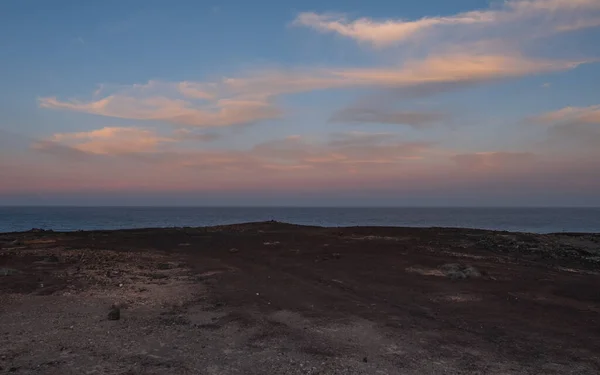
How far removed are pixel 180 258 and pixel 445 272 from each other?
1352cm

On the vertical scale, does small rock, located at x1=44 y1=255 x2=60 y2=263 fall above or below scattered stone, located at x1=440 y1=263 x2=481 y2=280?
below

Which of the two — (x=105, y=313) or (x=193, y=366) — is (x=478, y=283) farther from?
(x=105, y=313)

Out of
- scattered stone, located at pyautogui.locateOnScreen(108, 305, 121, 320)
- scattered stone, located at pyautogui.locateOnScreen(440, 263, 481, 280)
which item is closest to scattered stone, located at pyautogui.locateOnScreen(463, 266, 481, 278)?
scattered stone, located at pyautogui.locateOnScreen(440, 263, 481, 280)

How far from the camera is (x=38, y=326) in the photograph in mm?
10297

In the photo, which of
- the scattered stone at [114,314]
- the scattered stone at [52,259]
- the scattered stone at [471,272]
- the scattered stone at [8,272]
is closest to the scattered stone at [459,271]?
the scattered stone at [471,272]

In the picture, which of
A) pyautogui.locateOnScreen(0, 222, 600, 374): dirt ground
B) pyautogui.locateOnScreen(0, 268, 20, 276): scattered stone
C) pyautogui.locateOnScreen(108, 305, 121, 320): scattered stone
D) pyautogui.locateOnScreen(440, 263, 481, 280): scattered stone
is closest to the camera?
pyautogui.locateOnScreen(0, 222, 600, 374): dirt ground

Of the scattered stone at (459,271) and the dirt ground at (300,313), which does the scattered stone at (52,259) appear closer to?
the dirt ground at (300,313)

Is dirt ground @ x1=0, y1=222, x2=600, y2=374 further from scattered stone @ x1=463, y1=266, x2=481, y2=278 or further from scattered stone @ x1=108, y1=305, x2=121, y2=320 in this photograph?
scattered stone @ x1=108, y1=305, x2=121, y2=320

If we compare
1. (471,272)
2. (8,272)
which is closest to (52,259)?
(8,272)

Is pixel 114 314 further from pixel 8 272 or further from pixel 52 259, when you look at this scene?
pixel 52 259

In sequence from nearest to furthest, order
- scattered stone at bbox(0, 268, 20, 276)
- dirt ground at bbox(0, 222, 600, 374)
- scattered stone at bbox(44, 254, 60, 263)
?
Answer: dirt ground at bbox(0, 222, 600, 374), scattered stone at bbox(0, 268, 20, 276), scattered stone at bbox(44, 254, 60, 263)

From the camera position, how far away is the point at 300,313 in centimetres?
1191

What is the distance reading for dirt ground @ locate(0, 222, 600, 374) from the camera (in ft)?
27.3

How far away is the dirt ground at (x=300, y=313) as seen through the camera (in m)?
8.34
